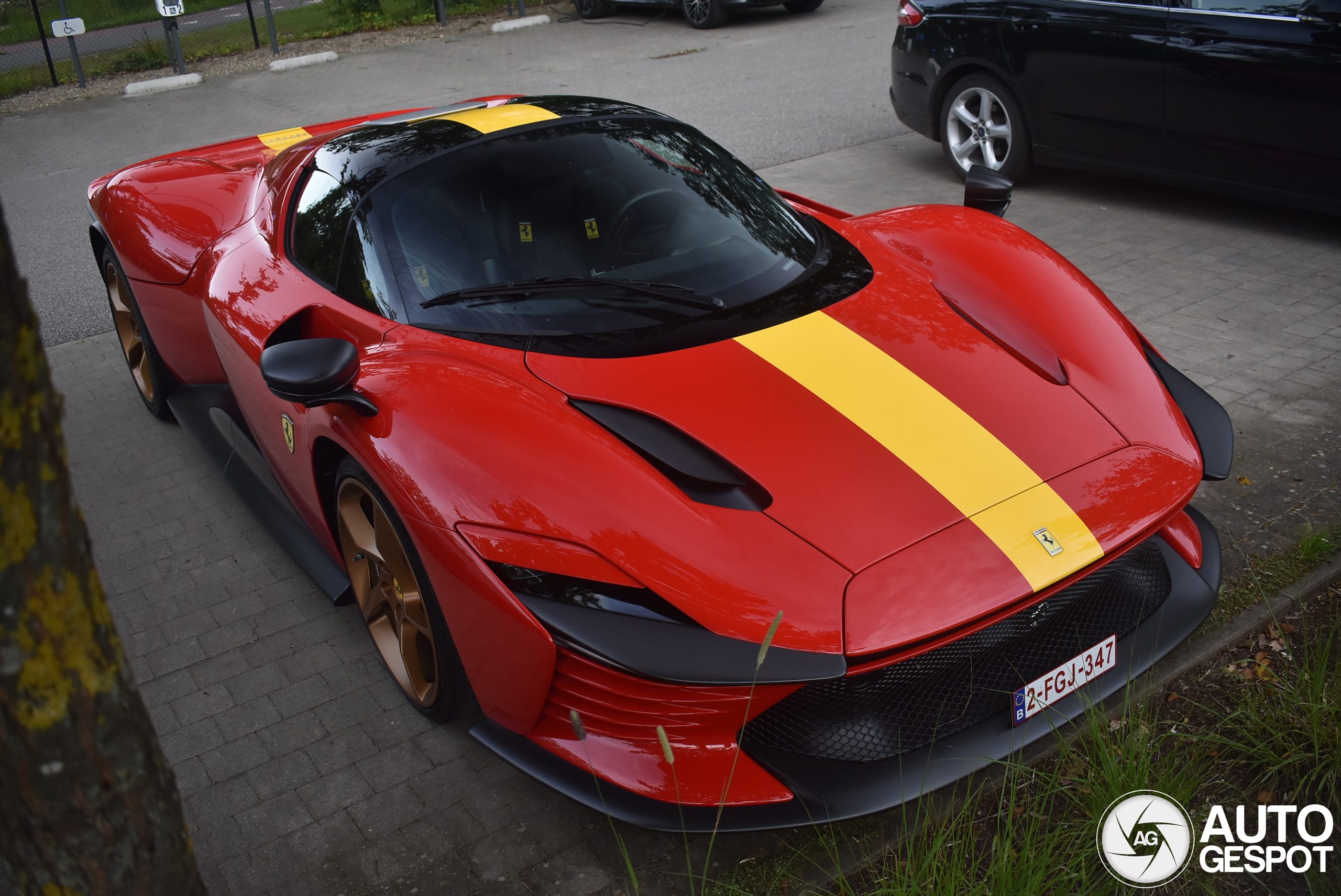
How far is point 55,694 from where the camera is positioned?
4.06ft

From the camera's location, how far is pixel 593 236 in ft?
9.73

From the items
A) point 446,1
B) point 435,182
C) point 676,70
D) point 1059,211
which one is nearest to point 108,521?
point 435,182

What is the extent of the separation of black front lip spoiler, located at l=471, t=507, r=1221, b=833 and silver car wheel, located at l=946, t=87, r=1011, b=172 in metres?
4.88

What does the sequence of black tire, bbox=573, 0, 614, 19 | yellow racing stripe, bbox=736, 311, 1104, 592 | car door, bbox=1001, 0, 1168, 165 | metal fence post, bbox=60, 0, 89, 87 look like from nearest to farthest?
yellow racing stripe, bbox=736, 311, 1104, 592 → car door, bbox=1001, 0, 1168, 165 → metal fence post, bbox=60, 0, 89, 87 → black tire, bbox=573, 0, 614, 19

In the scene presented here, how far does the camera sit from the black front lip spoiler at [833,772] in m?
2.02

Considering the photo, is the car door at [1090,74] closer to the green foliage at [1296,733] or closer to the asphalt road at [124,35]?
the green foliage at [1296,733]

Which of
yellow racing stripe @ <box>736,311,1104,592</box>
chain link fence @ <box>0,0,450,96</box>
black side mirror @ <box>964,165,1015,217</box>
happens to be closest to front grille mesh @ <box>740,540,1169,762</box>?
yellow racing stripe @ <box>736,311,1104,592</box>

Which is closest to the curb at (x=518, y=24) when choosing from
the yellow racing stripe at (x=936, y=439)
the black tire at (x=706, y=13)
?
the black tire at (x=706, y=13)

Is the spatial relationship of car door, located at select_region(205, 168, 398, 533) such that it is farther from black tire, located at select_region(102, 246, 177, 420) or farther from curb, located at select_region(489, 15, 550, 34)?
curb, located at select_region(489, 15, 550, 34)

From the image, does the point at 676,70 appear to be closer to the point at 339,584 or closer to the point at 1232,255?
the point at 1232,255

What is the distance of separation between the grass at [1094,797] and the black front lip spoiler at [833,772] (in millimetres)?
59

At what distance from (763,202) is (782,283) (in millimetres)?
466

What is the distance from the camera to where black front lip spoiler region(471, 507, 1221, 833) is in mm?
2023

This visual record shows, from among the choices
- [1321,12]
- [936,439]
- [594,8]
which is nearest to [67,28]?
[594,8]
